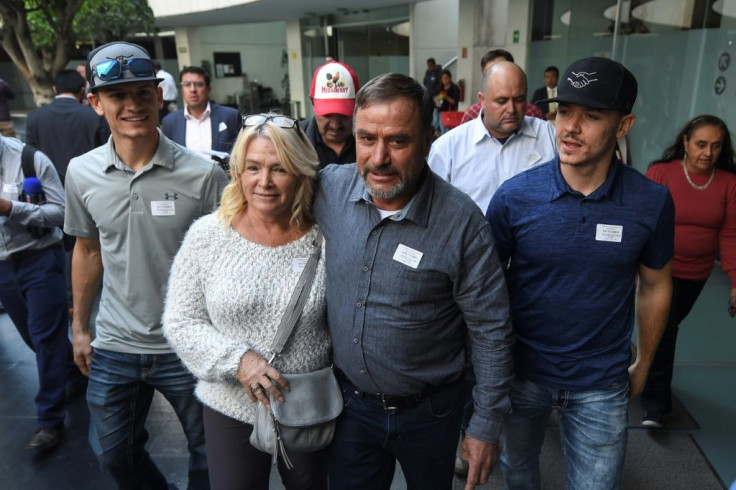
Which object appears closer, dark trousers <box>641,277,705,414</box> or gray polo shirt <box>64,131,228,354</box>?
gray polo shirt <box>64,131,228,354</box>

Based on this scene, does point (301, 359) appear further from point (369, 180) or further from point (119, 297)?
point (119, 297)

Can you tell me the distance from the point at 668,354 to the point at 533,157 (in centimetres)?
159

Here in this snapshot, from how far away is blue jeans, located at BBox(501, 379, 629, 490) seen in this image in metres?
2.11

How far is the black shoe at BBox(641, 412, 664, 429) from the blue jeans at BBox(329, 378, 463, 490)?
2.10 metres

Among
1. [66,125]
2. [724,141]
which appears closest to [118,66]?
[66,125]

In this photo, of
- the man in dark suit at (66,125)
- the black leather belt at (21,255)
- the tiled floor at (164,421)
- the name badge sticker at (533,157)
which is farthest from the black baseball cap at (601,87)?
the man in dark suit at (66,125)

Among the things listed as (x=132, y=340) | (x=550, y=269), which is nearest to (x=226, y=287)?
(x=132, y=340)

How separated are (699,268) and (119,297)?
11.2 feet

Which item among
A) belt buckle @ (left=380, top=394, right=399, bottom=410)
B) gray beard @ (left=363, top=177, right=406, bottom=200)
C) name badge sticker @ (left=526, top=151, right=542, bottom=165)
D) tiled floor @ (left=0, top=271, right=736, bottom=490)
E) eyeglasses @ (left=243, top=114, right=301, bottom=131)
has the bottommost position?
tiled floor @ (left=0, top=271, right=736, bottom=490)

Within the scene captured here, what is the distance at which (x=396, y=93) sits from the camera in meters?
1.77

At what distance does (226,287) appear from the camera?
1939mm

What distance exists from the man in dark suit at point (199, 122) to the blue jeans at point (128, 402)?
2.99 m

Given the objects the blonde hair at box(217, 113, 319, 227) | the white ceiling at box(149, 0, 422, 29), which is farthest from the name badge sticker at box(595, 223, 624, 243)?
the white ceiling at box(149, 0, 422, 29)

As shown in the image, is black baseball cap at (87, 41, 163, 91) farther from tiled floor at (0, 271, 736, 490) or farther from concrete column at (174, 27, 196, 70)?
concrete column at (174, 27, 196, 70)
